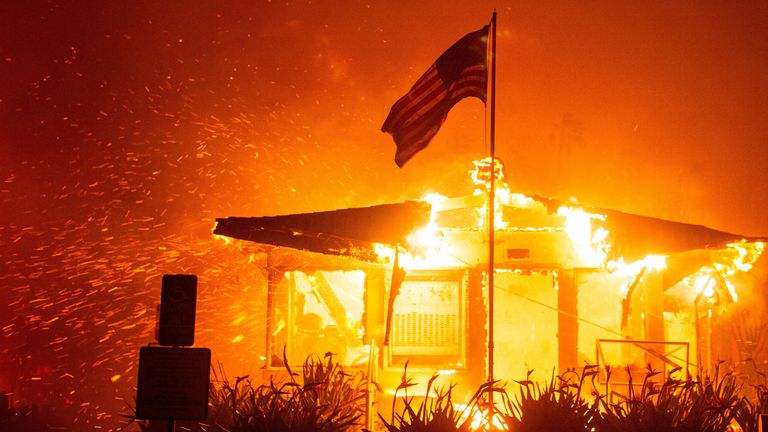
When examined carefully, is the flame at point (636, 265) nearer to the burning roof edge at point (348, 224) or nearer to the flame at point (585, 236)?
the flame at point (585, 236)

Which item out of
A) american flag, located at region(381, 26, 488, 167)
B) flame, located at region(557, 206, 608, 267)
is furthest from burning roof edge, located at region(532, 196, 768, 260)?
american flag, located at region(381, 26, 488, 167)

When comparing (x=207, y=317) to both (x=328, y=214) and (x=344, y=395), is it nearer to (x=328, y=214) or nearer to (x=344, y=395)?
(x=328, y=214)

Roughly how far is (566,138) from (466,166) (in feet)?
15.9

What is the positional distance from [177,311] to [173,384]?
747mm

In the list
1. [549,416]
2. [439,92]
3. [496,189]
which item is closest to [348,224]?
[439,92]

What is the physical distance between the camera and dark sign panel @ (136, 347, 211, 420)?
696 centimetres

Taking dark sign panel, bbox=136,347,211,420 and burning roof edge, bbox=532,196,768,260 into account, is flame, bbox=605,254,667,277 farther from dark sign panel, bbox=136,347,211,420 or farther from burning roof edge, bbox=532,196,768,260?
dark sign panel, bbox=136,347,211,420

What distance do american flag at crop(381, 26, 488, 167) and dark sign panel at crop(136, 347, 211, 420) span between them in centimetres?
494

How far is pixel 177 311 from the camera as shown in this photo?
24.0ft

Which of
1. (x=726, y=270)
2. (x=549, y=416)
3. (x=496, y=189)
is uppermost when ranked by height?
(x=496, y=189)

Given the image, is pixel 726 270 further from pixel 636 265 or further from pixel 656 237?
pixel 656 237

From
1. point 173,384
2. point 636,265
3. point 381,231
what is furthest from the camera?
point 636,265

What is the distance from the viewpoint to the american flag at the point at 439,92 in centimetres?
1056

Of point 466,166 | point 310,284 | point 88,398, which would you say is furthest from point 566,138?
point 88,398
